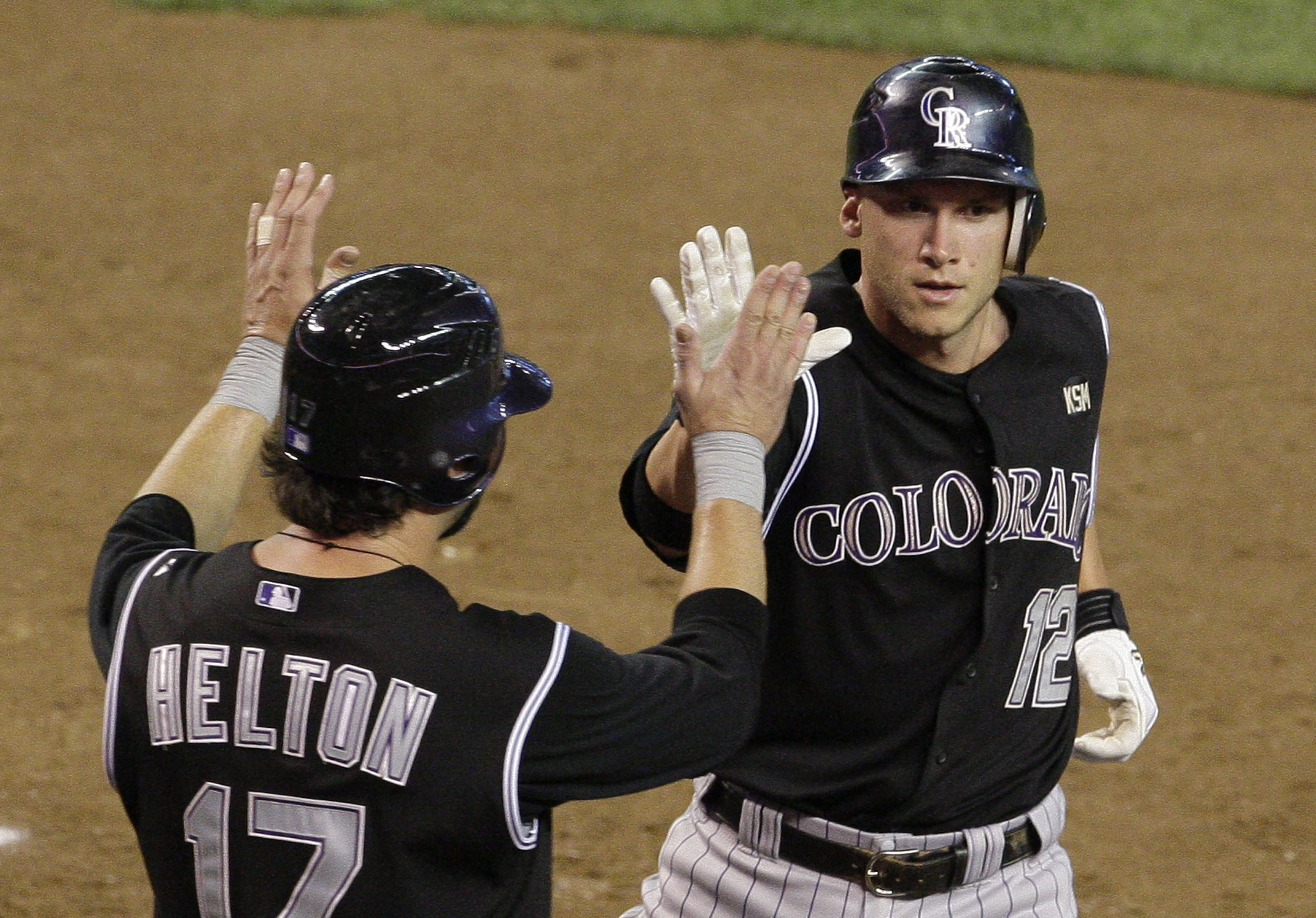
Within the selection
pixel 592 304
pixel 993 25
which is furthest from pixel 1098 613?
pixel 993 25

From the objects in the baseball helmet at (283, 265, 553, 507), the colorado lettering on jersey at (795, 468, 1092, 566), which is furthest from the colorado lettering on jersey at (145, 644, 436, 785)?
the colorado lettering on jersey at (795, 468, 1092, 566)

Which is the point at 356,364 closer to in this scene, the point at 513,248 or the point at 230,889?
the point at 230,889

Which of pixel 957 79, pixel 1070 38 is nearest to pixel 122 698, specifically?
pixel 957 79

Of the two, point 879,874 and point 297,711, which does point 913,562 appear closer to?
point 879,874

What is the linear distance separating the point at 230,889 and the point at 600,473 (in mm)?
4247

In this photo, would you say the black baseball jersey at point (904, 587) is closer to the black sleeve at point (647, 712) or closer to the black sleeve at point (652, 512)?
the black sleeve at point (652, 512)

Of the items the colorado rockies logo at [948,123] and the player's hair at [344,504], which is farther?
the colorado rockies logo at [948,123]

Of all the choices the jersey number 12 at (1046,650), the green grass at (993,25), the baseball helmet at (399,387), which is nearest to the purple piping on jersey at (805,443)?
the jersey number 12 at (1046,650)

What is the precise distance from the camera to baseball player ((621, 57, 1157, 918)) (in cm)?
263

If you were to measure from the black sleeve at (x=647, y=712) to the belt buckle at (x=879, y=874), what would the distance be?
62 centimetres

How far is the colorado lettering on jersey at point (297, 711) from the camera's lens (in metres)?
1.94

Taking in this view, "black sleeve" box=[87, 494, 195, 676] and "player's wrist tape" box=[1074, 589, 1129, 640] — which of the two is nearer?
"black sleeve" box=[87, 494, 195, 676]

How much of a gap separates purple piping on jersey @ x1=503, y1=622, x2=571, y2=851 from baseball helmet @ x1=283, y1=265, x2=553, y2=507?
270 millimetres

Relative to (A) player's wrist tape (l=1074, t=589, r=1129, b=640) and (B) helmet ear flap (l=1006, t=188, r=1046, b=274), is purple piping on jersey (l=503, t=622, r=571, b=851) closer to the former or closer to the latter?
(B) helmet ear flap (l=1006, t=188, r=1046, b=274)
